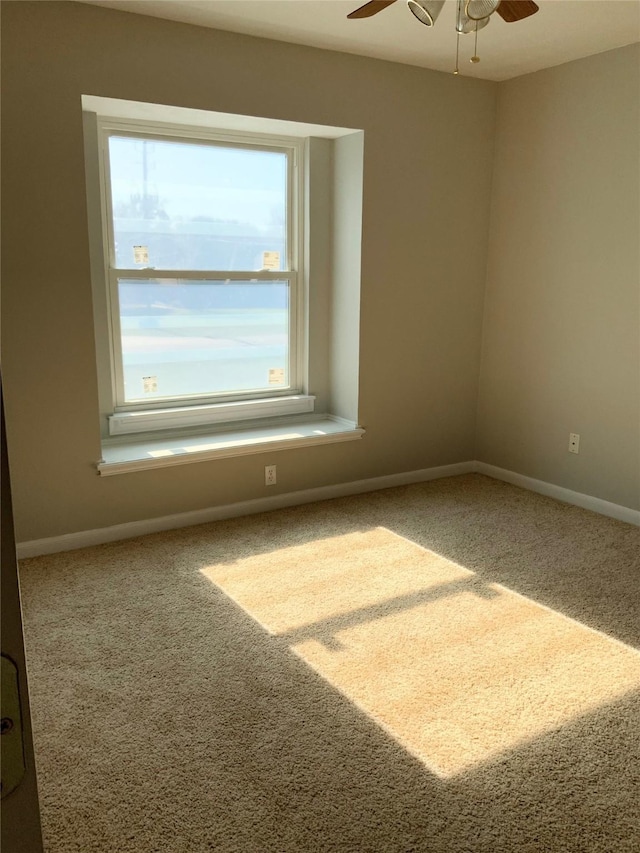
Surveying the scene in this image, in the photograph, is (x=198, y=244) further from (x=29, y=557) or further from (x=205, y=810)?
(x=205, y=810)

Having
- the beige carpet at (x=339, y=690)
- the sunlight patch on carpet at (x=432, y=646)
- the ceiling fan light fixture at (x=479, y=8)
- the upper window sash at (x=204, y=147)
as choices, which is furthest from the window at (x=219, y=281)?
the ceiling fan light fixture at (x=479, y=8)

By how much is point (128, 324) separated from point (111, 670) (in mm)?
1938

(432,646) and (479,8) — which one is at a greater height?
(479,8)

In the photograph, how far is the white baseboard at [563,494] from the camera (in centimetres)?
372

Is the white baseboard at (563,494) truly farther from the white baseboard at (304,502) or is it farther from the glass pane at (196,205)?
the glass pane at (196,205)

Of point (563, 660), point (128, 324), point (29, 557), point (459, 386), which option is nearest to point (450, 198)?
point (459, 386)

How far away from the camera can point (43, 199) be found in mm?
2967

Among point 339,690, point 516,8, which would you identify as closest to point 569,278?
point 516,8

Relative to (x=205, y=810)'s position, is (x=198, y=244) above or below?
above

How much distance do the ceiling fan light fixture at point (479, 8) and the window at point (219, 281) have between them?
1.57 metres

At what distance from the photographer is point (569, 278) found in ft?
12.7

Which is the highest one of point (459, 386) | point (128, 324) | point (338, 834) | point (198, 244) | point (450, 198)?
point (450, 198)

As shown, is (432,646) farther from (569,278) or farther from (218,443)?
(569,278)

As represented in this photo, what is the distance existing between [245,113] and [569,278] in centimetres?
200
